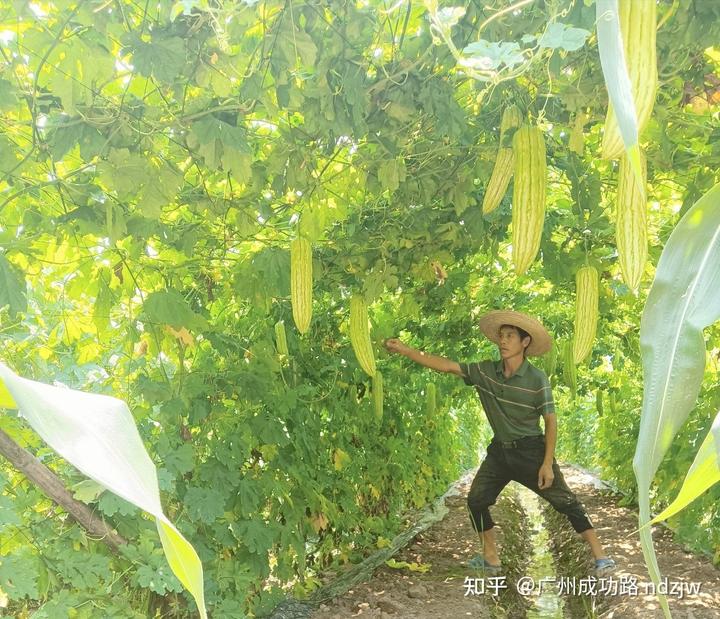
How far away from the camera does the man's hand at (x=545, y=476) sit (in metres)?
4.47

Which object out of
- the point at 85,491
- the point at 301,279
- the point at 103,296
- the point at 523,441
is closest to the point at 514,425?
the point at 523,441

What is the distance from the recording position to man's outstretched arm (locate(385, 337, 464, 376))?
457 centimetres

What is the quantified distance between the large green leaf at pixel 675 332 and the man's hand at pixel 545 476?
13.7ft

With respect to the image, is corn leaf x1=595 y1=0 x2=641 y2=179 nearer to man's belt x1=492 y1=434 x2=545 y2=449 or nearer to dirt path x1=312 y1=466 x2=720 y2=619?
dirt path x1=312 y1=466 x2=720 y2=619

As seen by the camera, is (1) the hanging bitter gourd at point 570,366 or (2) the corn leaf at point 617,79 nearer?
(2) the corn leaf at point 617,79

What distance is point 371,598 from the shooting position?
4.04 metres

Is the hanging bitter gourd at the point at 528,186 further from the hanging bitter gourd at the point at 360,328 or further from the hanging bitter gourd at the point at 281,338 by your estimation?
the hanging bitter gourd at the point at 281,338

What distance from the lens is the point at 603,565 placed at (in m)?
4.38

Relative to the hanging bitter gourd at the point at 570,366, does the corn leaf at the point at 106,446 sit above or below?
below

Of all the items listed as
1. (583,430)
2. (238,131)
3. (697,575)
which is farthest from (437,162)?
(583,430)

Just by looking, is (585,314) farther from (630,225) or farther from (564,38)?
(564,38)

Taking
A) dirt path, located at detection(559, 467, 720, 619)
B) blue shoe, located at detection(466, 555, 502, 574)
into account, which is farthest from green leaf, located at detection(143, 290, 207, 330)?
blue shoe, located at detection(466, 555, 502, 574)

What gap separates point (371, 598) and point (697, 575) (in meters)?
2.10

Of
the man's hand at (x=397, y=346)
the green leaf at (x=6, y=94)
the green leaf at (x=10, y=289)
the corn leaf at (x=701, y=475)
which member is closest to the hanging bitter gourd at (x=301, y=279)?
the green leaf at (x=10, y=289)
